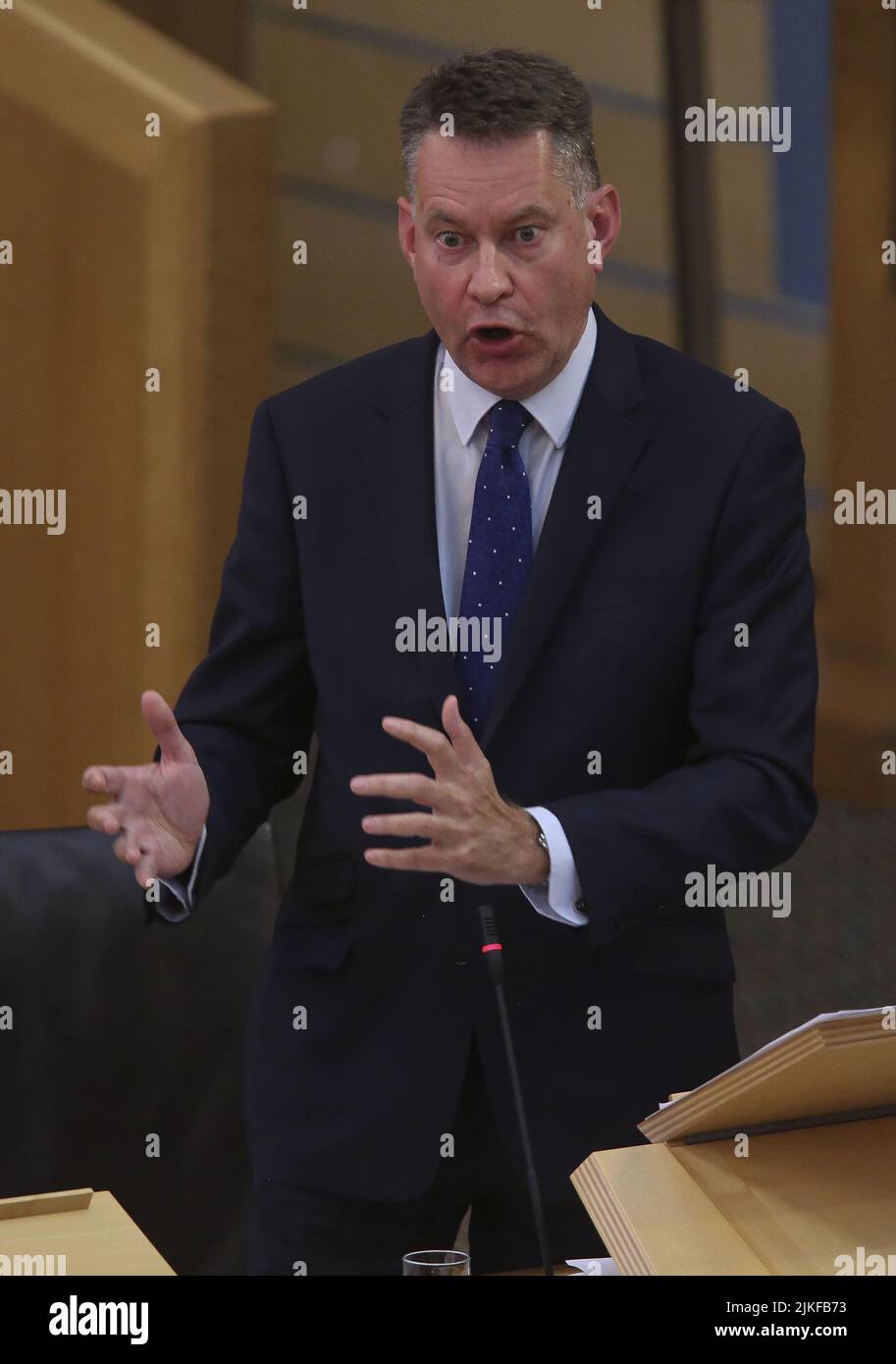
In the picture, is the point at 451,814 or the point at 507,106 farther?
the point at 507,106

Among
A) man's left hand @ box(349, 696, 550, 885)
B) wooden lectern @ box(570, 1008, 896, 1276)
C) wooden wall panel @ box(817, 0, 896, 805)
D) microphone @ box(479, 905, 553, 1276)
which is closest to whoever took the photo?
wooden lectern @ box(570, 1008, 896, 1276)

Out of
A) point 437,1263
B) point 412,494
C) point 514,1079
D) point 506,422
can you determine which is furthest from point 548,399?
point 437,1263

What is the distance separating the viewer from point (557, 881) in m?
1.46

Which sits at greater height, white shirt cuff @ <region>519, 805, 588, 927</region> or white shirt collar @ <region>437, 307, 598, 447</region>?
white shirt collar @ <region>437, 307, 598, 447</region>

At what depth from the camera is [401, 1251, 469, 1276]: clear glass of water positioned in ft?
3.60

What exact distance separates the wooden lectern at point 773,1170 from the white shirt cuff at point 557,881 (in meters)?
0.34

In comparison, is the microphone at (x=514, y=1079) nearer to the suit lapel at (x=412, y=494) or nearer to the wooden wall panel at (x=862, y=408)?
the suit lapel at (x=412, y=494)

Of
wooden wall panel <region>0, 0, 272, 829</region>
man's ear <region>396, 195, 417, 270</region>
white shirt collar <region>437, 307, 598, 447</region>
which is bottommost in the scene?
white shirt collar <region>437, 307, 598, 447</region>

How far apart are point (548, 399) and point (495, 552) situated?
16 cm

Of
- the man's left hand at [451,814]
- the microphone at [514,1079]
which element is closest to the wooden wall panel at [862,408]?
the man's left hand at [451,814]

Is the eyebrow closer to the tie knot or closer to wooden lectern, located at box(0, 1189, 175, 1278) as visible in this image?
the tie knot

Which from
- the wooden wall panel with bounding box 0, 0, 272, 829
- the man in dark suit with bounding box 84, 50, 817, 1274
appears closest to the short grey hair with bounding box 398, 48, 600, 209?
the man in dark suit with bounding box 84, 50, 817, 1274

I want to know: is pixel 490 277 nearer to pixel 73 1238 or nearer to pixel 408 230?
pixel 408 230

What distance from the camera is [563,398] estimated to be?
5.66 feet
